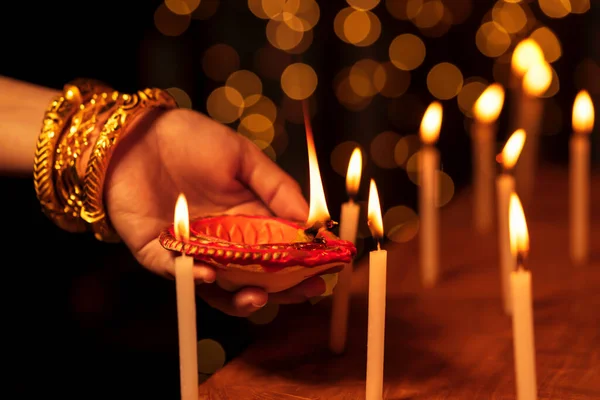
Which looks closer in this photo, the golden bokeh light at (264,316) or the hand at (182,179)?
the hand at (182,179)

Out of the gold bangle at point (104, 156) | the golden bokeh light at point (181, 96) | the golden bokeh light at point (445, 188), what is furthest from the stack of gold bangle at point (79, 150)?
the golden bokeh light at point (445, 188)

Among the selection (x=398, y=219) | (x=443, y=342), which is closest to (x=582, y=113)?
(x=443, y=342)

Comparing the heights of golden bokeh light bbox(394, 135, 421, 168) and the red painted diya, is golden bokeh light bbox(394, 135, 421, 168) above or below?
above

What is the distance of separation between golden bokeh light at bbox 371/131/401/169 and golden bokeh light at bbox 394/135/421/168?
0.01 m

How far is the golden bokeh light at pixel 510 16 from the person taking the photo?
224 centimetres

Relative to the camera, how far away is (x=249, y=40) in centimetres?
224

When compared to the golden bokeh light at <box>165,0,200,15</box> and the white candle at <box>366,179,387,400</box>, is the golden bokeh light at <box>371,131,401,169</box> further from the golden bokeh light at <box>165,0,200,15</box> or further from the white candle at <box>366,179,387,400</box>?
the white candle at <box>366,179,387,400</box>

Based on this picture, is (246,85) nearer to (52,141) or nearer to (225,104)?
Result: (225,104)

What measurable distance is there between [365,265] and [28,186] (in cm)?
60

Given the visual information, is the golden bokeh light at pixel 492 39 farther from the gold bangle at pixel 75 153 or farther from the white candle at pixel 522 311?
the white candle at pixel 522 311

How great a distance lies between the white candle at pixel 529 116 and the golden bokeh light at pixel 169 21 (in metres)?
1.12

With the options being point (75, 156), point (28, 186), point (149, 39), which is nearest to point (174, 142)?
point (75, 156)

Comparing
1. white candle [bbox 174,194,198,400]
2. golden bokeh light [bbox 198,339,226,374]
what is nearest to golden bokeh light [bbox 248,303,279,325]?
golden bokeh light [bbox 198,339,226,374]

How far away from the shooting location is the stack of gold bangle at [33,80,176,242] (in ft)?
2.53
